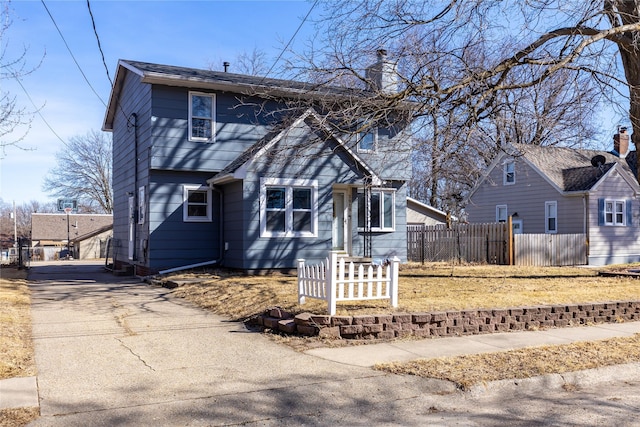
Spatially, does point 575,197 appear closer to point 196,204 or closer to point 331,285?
point 196,204

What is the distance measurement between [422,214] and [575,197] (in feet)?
32.5

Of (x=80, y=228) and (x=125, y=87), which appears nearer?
(x=125, y=87)

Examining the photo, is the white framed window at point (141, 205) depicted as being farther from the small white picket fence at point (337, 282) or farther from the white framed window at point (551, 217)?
the white framed window at point (551, 217)

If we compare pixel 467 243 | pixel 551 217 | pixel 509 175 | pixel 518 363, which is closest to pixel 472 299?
pixel 518 363

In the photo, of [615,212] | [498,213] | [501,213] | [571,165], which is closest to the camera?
[615,212]

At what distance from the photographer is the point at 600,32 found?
11.8 m

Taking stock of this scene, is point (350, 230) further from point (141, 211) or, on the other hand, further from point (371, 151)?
point (141, 211)

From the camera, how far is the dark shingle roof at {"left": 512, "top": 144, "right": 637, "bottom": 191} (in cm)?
2748

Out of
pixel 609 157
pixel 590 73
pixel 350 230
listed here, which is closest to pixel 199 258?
pixel 350 230

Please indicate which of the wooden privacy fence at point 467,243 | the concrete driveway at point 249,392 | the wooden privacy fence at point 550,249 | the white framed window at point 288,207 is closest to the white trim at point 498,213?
the wooden privacy fence at point 550,249

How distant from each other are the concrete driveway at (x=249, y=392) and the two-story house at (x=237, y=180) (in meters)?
8.23

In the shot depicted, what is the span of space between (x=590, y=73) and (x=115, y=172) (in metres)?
18.6

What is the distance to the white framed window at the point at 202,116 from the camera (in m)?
18.0

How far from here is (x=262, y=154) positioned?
650 inches
